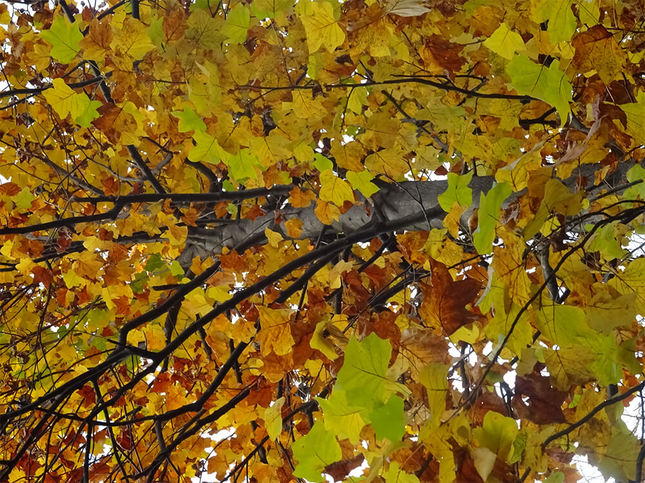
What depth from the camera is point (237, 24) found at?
1.36 meters

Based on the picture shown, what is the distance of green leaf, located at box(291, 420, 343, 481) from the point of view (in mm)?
948

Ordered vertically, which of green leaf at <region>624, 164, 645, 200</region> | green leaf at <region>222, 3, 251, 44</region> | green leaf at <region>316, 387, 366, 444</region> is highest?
green leaf at <region>222, 3, 251, 44</region>

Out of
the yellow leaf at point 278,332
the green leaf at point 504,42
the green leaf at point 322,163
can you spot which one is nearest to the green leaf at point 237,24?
the green leaf at point 322,163

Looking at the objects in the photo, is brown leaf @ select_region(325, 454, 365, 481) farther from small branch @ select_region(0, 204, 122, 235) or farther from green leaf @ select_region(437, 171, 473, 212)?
small branch @ select_region(0, 204, 122, 235)

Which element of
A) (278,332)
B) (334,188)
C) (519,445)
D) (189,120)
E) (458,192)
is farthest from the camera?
(334,188)

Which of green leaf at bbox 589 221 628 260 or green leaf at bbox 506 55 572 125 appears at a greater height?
green leaf at bbox 506 55 572 125

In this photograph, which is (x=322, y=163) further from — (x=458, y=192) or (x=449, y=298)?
(x=449, y=298)

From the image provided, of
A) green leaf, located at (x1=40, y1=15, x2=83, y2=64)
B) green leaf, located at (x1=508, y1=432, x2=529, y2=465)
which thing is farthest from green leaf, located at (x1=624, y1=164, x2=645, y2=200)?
green leaf, located at (x1=40, y1=15, x2=83, y2=64)

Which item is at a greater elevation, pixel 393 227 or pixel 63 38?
pixel 63 38

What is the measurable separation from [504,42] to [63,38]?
1.22 metres

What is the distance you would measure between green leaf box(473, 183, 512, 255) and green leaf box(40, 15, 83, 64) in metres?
1.32

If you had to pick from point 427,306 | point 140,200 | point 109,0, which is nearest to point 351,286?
point 427,306

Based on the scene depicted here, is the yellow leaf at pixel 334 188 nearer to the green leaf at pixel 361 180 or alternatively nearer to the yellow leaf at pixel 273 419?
the green leaf at pixel 361 180

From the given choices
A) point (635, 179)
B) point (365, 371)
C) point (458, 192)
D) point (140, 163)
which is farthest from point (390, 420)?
point (140, 163)
